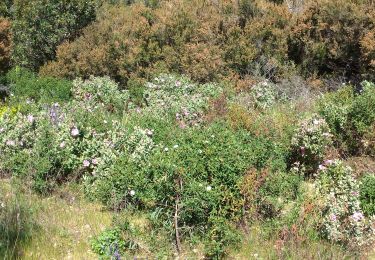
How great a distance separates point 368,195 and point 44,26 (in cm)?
1112

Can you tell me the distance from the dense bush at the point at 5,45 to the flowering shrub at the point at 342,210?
1196 centimetres

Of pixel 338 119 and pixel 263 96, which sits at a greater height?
pixel 338 119

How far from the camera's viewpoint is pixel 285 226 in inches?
157

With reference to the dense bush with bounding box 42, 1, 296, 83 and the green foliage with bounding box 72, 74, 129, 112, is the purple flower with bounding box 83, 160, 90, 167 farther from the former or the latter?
the dense bush with bounding box 42, 1, 296, 83

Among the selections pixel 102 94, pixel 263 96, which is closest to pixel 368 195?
pixel 263 96

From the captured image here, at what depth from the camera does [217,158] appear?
4047 mm

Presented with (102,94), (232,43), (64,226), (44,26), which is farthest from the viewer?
(44,26)

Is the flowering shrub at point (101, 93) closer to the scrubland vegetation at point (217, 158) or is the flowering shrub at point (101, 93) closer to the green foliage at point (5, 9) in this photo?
the scrubland vegetation at point (217, 158)

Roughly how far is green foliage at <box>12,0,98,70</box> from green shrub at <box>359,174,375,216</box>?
10690mm

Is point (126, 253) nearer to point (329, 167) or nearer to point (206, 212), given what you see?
point (206, 212)

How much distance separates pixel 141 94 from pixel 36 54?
5.59 m

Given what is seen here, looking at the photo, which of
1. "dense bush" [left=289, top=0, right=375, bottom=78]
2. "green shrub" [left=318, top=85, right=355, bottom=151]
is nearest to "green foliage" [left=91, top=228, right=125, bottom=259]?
"green shrub" [left=318, top=85, right=355, bottom=151]

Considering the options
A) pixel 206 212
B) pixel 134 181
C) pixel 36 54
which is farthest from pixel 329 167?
pixel 36 54

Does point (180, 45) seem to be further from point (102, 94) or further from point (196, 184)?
point (196, 184)
